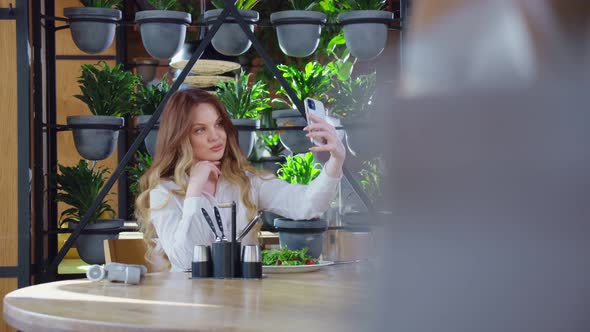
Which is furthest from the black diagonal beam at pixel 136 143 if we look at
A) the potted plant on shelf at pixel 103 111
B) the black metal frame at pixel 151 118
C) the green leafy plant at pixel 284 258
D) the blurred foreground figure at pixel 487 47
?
the blurred foreground figure at pixel 487 47

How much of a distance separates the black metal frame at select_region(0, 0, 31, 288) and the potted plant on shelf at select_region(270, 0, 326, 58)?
115 cm

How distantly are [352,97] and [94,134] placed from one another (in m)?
1.24

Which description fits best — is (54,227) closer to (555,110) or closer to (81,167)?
(81,167)

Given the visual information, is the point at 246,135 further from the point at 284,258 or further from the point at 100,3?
the point at 284,258

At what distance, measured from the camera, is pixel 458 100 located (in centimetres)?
34

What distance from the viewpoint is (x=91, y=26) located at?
13.3 feet

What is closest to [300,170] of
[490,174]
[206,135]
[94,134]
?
[206,135]

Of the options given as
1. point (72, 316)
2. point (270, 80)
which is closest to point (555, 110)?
point (72, 316)

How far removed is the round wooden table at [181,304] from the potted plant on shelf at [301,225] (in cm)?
125

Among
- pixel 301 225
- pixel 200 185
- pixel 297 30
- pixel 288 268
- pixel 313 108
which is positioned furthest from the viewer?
pixel 297 30

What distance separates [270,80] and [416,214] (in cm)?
688

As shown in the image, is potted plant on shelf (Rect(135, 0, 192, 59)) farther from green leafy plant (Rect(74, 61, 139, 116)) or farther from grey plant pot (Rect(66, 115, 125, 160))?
grey plant pot (Rect(66, 115, 125, 160))

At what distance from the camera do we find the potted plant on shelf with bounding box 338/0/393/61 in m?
4.09

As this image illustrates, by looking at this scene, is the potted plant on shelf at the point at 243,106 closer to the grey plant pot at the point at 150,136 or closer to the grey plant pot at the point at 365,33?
the grey plant pot at the point at 150,136
